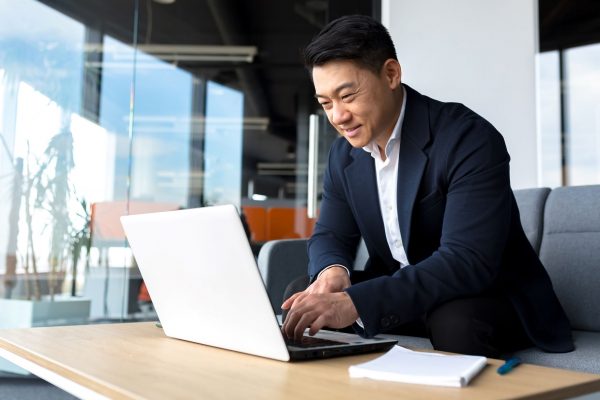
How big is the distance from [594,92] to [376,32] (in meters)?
2.50

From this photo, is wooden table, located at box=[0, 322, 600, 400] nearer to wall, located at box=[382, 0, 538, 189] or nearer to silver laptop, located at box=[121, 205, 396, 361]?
silver laptop, located at box=[121, 205, 396, 361]

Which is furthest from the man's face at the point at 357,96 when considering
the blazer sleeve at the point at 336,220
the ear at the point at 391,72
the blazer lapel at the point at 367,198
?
the blazer sleeve at the point at 336,220

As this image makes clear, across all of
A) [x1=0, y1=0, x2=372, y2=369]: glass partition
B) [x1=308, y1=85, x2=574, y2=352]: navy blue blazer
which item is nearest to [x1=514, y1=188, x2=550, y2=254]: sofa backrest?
[x1=308, y1=85, x2=574, y2=352]: navy blue blazer

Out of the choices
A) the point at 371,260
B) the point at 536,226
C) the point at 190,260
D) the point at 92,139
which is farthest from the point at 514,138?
the point at 190,260

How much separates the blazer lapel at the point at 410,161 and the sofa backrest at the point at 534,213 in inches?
29.6

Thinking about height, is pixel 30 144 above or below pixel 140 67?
below

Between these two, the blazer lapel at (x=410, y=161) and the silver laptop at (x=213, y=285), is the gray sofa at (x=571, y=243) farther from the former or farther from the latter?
the silver laptop at (x=213, y=285)

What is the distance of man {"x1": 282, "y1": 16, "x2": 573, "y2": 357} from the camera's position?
1.26m

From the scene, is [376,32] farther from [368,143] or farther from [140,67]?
[140,67]

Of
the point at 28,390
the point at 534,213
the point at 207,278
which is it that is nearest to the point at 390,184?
the point at 207,278

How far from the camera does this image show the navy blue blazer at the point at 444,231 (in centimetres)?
124

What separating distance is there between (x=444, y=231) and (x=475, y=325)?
0.21m

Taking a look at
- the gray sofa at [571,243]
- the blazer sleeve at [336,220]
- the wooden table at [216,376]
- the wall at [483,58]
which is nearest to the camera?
the wooden table at [216,376]

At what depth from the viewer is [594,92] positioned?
352cm
